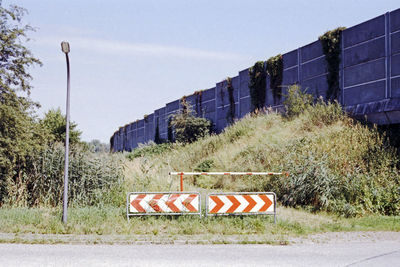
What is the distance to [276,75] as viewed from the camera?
94.8ft

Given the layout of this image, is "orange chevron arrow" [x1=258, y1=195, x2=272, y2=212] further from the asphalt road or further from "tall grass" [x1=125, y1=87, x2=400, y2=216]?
"tall grass" [x1=125, y1=87, x2=400, y2=216]

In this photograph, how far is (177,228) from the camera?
11828mm

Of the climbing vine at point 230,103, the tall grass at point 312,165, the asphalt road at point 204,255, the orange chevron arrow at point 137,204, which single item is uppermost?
the climbing vine at point 230,103

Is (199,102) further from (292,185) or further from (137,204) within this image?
(137,204)

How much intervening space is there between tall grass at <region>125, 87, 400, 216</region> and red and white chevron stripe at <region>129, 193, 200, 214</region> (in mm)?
2994

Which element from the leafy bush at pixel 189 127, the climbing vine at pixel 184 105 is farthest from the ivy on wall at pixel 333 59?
the climbing vine at pixel 184 105

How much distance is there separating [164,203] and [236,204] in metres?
1.90

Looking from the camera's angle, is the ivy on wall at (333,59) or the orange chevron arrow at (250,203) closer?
the orange chevron arrow at (250,203)

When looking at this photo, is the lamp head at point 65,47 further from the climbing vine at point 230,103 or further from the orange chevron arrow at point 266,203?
the climbing vine at point 230,103

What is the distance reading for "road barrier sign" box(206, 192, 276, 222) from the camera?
1231cm

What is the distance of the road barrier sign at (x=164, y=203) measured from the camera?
1237 cm

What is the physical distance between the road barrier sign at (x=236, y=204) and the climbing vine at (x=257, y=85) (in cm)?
1840

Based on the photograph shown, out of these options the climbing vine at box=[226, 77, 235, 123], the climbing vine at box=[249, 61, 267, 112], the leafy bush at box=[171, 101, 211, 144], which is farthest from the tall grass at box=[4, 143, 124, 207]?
the leafy bush at box=[171, 101, 211, 144]

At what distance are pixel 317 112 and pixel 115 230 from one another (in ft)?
45.8
